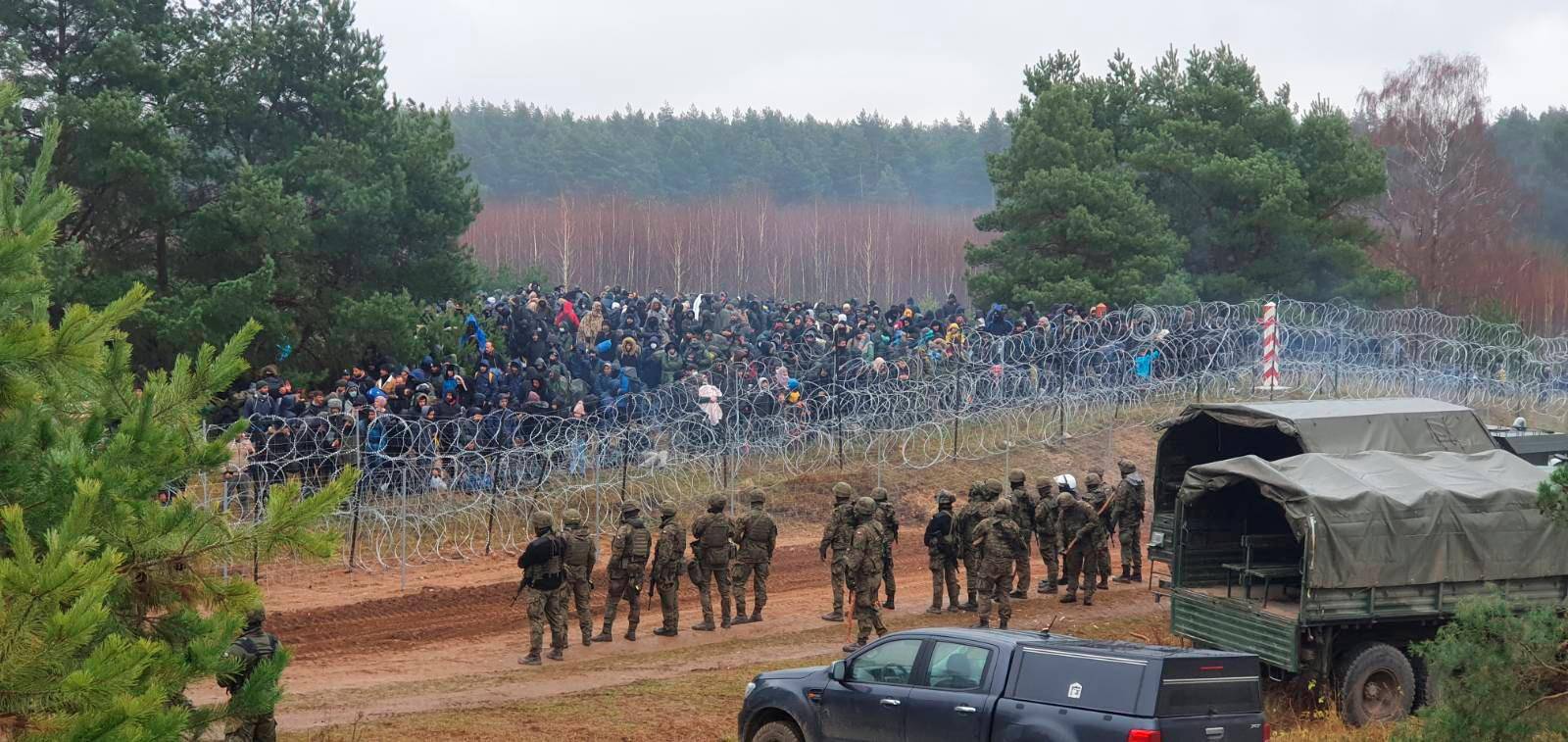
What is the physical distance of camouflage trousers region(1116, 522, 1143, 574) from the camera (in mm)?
19672

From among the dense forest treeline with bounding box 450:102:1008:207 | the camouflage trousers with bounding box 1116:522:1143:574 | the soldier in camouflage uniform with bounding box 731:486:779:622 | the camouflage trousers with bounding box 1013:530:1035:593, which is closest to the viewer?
the soldier in camouflage uniform with bounding box 731:486:779:622

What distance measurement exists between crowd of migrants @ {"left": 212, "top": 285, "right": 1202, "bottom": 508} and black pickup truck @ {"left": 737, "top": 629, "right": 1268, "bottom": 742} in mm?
8871

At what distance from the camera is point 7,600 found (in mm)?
5441

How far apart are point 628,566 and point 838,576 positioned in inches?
96.5

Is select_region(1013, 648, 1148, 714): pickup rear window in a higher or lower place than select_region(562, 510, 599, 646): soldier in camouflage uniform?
higher

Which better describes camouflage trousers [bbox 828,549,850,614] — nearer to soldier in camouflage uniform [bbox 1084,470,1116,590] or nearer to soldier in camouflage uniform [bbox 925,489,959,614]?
soldier in camouflage uniform [bbox 925,489,959,614]

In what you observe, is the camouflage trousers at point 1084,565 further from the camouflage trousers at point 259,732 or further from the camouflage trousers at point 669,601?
the camouflage trousers at point 259,732

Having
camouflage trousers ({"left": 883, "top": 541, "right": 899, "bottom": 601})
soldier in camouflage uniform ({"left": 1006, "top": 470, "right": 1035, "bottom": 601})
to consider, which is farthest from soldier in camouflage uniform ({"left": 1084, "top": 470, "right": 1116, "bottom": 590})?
camouflage trousers ({"left": 883, "top": 541, "right": 899, "bottom": 601})

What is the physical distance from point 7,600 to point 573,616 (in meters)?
12.6

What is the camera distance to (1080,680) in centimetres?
903

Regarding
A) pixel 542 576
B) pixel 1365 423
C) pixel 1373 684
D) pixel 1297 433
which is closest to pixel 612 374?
pixel 542 576

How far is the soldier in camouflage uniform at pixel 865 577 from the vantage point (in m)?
16.1

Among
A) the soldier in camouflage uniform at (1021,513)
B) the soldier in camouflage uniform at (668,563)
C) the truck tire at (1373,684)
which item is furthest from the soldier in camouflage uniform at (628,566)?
the truck tire at (1373,684)

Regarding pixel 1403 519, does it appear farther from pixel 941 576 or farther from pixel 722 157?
pixel 722 157
